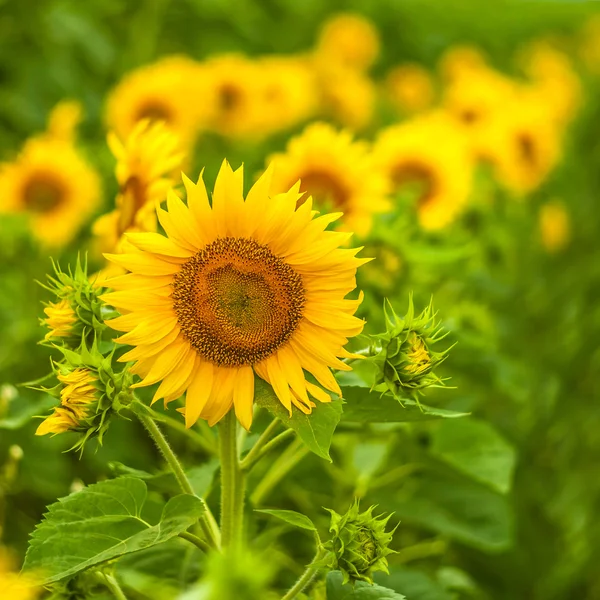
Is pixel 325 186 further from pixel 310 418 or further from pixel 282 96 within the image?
pixel 282 96

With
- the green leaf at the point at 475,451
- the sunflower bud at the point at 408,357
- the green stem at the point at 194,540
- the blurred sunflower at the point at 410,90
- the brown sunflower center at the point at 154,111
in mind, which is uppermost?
the blurred sunflower at the point at 410,90

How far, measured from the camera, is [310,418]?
2.25 feet

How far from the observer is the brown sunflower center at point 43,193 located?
1.69 meters

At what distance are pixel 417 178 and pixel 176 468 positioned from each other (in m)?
1.11

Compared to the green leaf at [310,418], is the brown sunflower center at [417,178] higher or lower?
higher

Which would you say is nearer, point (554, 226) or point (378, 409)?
point (378, 409)

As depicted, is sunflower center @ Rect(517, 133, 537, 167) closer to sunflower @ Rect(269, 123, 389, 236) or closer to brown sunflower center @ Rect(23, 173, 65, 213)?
sunflower @ Rect(269, 123, 389, 236)

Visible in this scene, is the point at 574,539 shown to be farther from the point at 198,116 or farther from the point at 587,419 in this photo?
the point at 198,116

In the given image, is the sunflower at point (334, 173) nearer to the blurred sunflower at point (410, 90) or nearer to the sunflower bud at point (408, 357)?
the sunflower bud at point (408, 357)

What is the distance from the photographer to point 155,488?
3.00 feet

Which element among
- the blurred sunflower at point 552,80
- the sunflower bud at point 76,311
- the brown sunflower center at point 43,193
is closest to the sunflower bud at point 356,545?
the sunflower bud at point 76,311

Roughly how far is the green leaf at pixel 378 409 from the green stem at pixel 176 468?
13cm

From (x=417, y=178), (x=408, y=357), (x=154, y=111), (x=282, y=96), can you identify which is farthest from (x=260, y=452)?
(x=282, y=96)

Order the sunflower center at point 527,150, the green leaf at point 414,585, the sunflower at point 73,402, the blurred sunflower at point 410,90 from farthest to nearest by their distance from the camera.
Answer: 1. the blurred sunflower at point 410,90
2. the sunflower center at point 527,150
3. the green leaf at point 414,585
4. the sunflower at point 73,402
